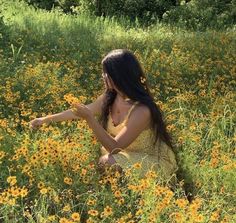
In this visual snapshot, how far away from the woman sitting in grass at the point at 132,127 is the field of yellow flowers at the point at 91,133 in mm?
114

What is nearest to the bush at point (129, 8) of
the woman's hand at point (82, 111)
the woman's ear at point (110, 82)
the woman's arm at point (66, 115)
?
the woman's arm at point (66, 115)

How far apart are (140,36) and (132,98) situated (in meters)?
4.70

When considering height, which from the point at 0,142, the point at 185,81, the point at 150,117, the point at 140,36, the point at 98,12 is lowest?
the point at 98,12

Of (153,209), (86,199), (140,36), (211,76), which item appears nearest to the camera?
(153,209)

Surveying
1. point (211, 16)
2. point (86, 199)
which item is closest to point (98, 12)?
point (211, 16)

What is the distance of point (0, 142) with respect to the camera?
A: 358 centimetres

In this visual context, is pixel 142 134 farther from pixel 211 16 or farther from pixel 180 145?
pixel 211 16

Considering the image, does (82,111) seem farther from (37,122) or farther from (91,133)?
(37,122)

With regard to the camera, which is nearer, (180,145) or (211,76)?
(180,145)

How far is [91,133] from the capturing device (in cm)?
366

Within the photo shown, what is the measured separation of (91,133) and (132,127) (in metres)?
0.31

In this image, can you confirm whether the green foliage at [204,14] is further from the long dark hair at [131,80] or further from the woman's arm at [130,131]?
the woman's arm at [130,131]

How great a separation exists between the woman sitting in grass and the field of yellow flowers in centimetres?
11

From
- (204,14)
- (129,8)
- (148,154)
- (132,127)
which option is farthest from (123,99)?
(129,8)
